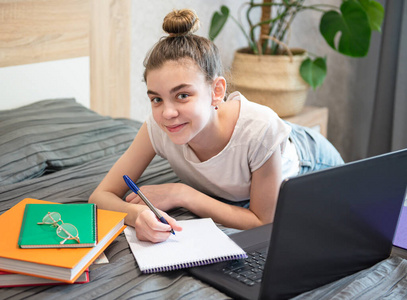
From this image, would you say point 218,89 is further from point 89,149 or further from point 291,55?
point 291,55

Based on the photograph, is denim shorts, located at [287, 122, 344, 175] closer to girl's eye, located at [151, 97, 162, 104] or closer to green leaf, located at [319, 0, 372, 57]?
girl's eye, located at [151, 97, 162, 104]

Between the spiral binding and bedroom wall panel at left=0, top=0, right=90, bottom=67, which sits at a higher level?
bedroom wall panel at left=0, top=0, right=90, bottom=67

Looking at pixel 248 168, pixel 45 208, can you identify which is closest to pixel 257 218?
pixel 248 168

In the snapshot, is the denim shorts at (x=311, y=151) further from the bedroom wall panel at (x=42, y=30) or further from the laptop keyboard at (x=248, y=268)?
the bedroom wall panel at (x=42, y=30)

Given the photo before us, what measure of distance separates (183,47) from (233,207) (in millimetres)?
399

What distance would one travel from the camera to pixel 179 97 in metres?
1.14

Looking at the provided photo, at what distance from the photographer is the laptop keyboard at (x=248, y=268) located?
897 millimetres

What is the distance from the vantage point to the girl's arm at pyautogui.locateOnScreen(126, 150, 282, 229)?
4.01ft

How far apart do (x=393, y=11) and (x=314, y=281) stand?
6.94ft

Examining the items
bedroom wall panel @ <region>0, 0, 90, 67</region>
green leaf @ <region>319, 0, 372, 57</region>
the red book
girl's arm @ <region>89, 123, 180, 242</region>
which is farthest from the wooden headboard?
the red book

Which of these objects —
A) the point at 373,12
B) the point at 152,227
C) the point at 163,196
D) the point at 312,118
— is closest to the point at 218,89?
the point at 163,196

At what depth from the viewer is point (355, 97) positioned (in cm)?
298

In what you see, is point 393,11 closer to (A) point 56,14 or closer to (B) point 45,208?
(A) point 56,14

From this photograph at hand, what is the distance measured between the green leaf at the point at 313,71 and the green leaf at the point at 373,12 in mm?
273
